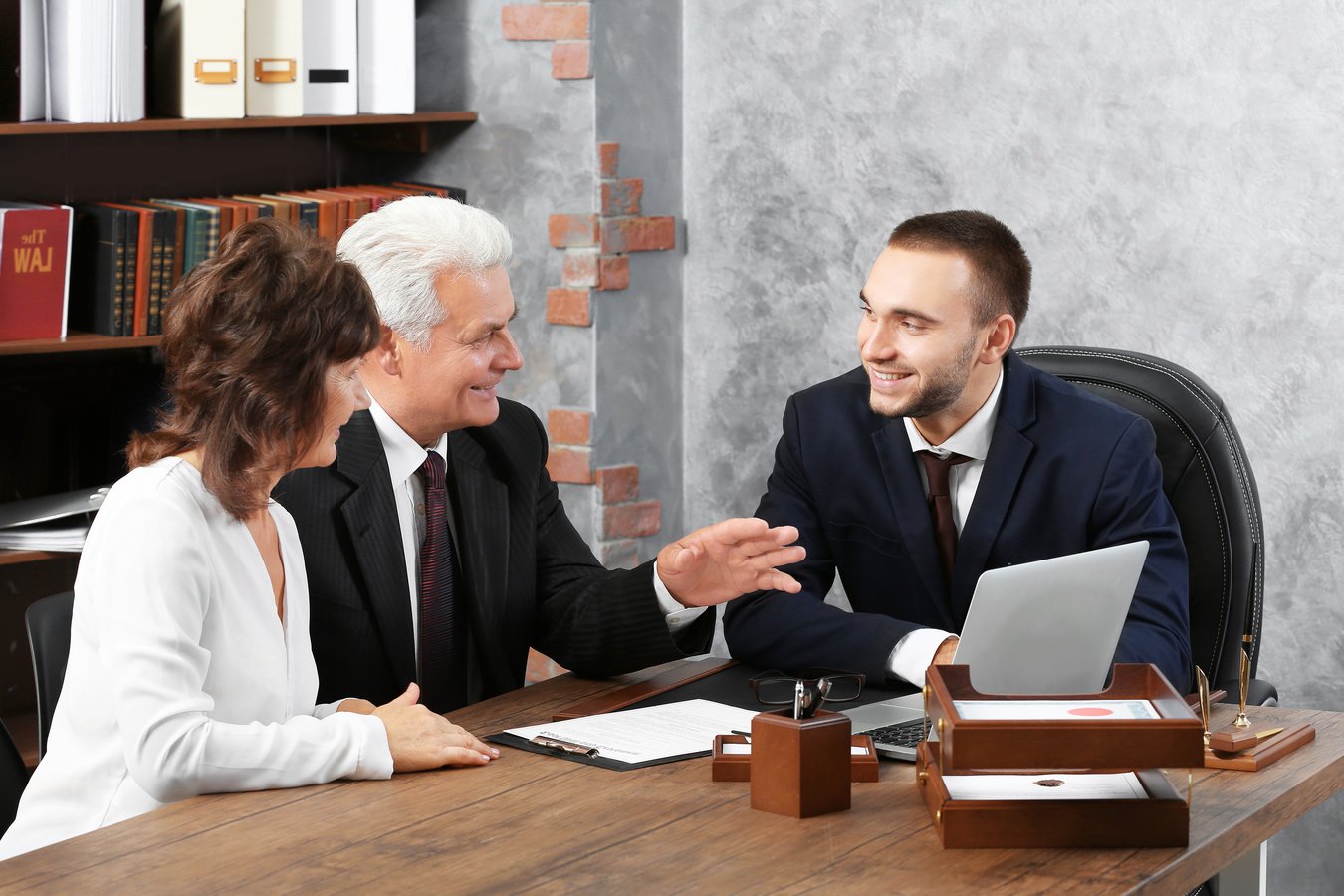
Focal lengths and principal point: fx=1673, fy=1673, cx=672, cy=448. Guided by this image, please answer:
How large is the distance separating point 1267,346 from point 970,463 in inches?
35.8

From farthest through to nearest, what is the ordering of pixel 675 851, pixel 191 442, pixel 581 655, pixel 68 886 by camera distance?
pixel 581 655
pixel 191 442
pixel 675 851
pixel 68 886

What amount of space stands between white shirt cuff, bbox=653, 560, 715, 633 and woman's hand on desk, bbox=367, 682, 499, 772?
1.50 ft

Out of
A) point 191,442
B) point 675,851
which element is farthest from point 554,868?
point 191,442

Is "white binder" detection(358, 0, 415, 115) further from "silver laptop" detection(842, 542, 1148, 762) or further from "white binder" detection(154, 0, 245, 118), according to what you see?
"silver laptop" detection(842, 542, 1148, 762)

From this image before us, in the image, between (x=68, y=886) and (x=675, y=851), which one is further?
(x=675, y=851)

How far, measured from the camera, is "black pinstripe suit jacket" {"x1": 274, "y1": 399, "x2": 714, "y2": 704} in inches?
85.6

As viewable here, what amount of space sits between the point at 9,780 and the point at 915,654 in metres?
1.08

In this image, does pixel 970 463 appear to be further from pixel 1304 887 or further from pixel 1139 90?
pixel 1304 887

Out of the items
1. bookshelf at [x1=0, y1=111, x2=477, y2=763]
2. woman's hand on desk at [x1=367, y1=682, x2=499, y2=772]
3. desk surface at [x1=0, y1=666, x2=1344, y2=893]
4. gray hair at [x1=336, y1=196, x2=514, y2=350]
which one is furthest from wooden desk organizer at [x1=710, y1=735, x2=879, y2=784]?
bookshelf at [x1=0, y1=111, x2=477, y2=763]

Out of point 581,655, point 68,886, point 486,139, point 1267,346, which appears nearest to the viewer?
point 68,886

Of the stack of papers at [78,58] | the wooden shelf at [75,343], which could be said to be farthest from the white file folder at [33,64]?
the wooden shelf at [75,343]

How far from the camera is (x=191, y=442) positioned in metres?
1.80

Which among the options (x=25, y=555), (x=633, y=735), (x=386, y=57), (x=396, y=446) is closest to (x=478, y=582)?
(x=396, y=446)

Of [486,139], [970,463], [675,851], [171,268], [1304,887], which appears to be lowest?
[1304,887]
